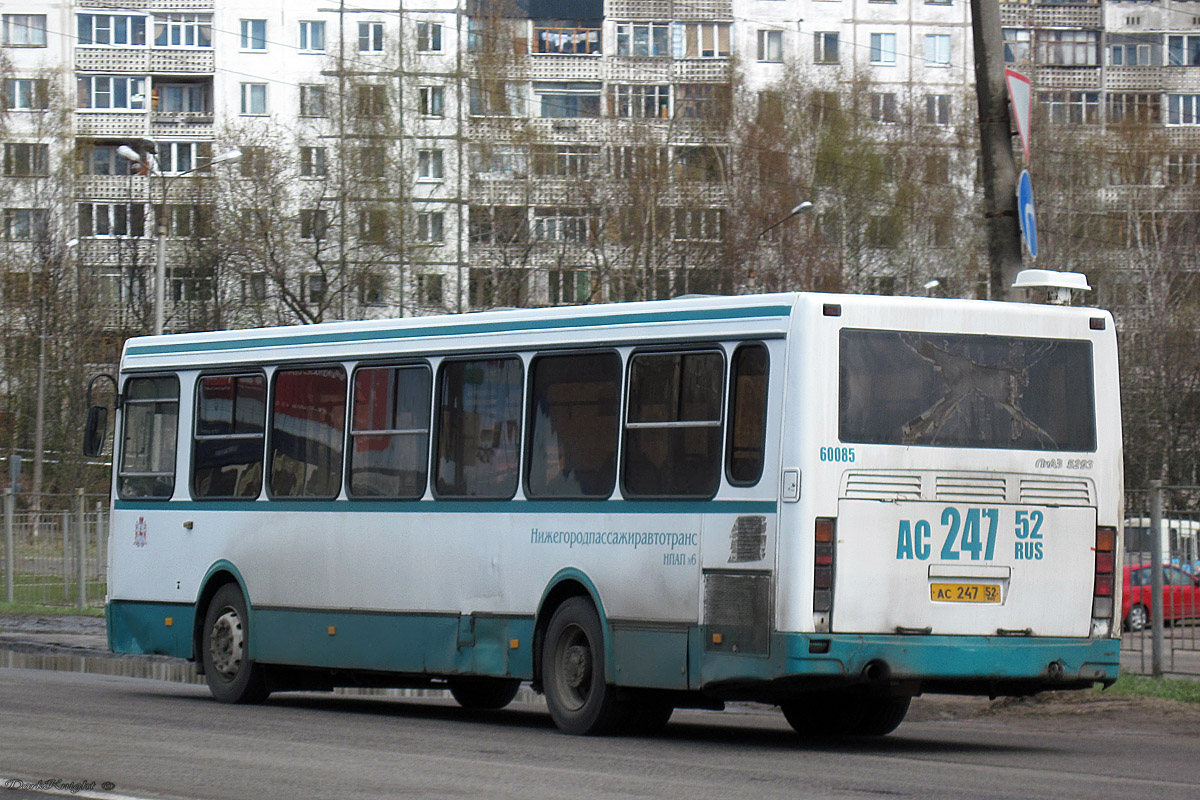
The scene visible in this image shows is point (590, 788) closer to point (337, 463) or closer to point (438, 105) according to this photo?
point (337, 463)

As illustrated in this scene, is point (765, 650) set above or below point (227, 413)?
below

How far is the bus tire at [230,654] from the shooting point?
1631 cm

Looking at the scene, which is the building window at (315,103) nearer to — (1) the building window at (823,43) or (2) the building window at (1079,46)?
(1) the building window at (823,43)

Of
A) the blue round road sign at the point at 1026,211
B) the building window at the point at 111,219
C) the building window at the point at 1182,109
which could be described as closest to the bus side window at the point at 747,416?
the blue round road sign at the point at 1026,211

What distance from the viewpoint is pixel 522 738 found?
514 inches

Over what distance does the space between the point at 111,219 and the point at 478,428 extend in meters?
63.8

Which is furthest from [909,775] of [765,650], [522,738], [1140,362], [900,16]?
[900,16]

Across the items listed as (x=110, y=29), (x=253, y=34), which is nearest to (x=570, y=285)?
(x=253, y=34)

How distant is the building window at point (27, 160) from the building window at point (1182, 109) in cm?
4388

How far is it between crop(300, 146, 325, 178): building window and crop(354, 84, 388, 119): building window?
1.56 m

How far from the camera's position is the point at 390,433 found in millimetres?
15227

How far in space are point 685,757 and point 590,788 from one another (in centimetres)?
197

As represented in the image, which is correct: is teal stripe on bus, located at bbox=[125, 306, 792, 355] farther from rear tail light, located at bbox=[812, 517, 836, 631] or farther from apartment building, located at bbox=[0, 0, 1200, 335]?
apartment building, located at bbox=[0, 0, 1200, 335]

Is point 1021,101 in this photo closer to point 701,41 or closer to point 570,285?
point 570,285
